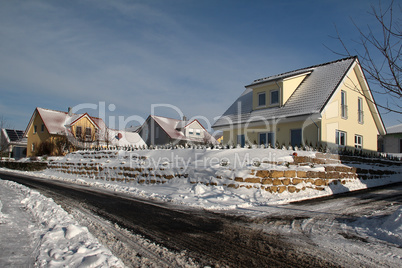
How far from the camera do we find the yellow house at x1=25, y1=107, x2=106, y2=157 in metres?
34.1

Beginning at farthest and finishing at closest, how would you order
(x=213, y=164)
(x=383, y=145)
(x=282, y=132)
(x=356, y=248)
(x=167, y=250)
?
(x=383, y=145) → (x=282, y=132) → (x=213, y=164) → (x=356, y=248) → (x=167, y=250)

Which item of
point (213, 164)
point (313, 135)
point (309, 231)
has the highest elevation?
point (313, 135)

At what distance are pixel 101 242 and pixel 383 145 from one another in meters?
36.4

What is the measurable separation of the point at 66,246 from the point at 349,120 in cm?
1967

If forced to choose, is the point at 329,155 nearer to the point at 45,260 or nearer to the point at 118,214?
the point at 118,214

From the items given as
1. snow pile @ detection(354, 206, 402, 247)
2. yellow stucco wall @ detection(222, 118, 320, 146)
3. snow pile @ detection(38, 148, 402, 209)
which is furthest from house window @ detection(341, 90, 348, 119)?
snow pile @ detection(354, 206, 402, 247)

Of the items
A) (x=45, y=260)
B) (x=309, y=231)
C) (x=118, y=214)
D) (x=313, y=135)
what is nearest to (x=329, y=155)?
(x=313, y=135)

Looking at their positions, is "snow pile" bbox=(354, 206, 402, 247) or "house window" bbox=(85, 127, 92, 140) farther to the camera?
"house window" bbox=(85, 127, 92, 140)

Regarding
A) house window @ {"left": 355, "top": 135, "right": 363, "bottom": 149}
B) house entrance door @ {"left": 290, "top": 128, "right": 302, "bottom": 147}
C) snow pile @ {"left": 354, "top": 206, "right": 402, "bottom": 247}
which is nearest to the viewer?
snow pile @ {"left": 354, "top": 206, "right": 402, "bottom": 247}

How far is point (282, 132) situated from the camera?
1811 centimetres

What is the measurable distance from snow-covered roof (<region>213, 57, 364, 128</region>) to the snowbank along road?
9690mm

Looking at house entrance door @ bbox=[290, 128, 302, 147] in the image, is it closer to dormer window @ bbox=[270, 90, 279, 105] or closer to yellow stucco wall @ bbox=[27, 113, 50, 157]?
dormer window @ bbox=[270, 90, 279, 105]

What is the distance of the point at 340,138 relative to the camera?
1847 centimetres

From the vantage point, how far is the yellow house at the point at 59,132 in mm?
34094
